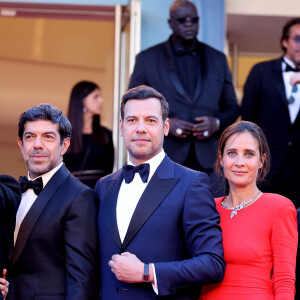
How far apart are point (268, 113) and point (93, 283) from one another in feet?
8.99

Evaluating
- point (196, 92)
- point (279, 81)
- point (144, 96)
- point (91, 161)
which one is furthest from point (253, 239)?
point (91, 161)

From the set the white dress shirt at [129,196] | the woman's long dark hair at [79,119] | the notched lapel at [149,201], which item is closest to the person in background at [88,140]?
the woman's long dark hair at [79,119]

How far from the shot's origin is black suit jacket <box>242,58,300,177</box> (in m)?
6.15

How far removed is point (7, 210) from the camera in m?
3.72

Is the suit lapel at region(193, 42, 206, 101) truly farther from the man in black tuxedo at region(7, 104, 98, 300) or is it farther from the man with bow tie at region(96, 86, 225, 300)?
the man in black tuxedo at region(7, 104, 98, 300)

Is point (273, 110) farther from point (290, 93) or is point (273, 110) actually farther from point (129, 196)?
point (129, 196)

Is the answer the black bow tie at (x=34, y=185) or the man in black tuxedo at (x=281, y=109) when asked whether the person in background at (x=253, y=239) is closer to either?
the black bow tie at (x=34, y=185)

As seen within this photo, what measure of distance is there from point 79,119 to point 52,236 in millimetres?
3030

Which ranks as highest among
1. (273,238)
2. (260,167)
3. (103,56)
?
(103,56)

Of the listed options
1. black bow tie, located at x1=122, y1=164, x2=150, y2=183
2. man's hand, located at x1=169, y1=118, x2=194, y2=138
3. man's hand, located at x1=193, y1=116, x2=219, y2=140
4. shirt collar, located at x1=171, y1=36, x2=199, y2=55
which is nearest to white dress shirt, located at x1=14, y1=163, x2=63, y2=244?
black bow tie, located at x1=122, y1=164, x2=150, y2=183

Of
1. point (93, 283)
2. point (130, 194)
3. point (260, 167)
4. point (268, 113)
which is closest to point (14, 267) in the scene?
point (93, 283)

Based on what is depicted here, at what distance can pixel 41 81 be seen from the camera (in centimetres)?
941

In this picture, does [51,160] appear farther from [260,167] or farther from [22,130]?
[260,167]

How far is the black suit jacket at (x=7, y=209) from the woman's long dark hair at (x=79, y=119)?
2.78 meters
